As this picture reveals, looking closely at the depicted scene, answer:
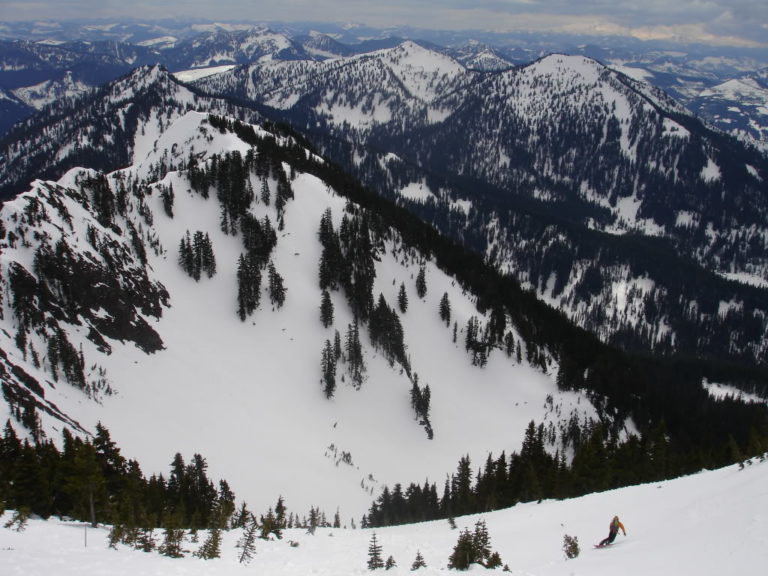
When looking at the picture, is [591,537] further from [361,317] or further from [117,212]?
[117,212]

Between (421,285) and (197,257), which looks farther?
(421,285)

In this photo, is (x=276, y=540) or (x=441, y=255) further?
(x=441, y=255)

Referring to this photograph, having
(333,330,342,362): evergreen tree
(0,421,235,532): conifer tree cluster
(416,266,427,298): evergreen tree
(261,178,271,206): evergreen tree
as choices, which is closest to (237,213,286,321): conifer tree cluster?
(261,178,271,206): evergreen tree

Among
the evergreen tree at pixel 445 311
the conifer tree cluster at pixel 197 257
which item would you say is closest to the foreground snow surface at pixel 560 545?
the conifer tree cluster at pixel 197 257

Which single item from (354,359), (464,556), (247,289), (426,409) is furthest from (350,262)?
(464,556)

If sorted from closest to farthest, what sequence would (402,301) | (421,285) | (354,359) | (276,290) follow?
(354,359)
(276,290)
(402,301)
(421,285)

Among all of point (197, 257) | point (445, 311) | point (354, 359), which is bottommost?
point (354, 359)

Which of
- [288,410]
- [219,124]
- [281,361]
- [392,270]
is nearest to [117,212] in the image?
[281,361]

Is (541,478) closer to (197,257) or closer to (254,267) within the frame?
(254,267)
